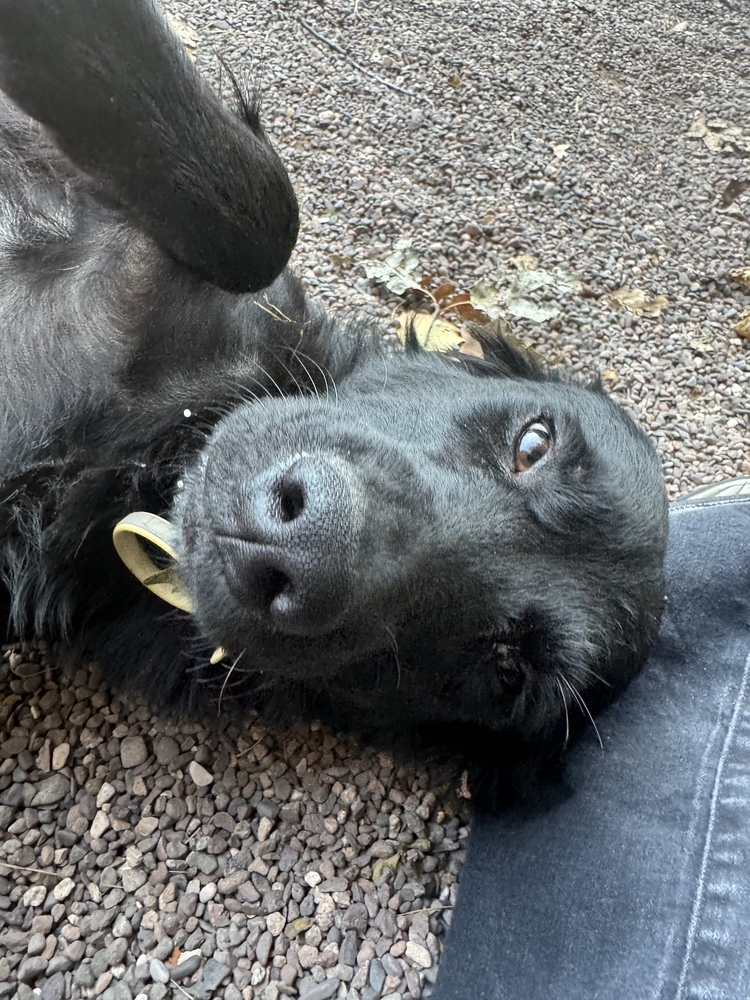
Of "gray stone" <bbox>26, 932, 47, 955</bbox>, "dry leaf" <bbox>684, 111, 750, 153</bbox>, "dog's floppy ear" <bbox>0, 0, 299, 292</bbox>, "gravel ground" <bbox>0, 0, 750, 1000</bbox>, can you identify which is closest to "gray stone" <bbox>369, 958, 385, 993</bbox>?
"gravel ground" <bbox>0, 0, 750, 1000</bbox>

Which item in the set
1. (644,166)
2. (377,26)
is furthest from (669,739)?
(377,26)

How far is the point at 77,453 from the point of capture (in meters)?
2.00

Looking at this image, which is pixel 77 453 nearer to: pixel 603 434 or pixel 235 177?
pixel 235 177

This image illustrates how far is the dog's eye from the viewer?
1854 mm

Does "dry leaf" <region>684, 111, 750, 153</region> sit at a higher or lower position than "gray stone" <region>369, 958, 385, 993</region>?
higher

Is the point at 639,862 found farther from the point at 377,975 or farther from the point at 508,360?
the point at 508,360

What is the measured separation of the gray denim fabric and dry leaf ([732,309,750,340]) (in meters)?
1.69

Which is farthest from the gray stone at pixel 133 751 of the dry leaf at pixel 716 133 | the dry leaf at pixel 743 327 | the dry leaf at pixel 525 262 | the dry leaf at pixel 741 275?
the dry leaf at pixel 716 133

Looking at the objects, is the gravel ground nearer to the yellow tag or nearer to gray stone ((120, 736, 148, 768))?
gray stone ((120, 736, 148, 768))

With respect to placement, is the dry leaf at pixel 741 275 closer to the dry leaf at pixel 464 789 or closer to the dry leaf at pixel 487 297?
the dry leaf at pixel 487 297

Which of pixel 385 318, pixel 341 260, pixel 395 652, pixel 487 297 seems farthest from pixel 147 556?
pixel 487 297

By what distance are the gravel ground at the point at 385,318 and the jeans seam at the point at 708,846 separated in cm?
69

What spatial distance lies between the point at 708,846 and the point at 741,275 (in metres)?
2.79

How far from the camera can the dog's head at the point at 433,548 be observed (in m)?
1.41
